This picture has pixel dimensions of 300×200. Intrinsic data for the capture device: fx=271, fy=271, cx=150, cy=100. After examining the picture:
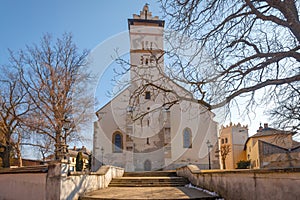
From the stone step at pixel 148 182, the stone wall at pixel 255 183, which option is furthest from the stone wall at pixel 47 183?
the stone wall at pixel 255 183

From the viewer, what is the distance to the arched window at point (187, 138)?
29.7 m

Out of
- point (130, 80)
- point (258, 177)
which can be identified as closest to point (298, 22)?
point (258, 177)

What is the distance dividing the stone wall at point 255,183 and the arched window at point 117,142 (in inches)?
744

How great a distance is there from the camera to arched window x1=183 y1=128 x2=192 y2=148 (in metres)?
29.7

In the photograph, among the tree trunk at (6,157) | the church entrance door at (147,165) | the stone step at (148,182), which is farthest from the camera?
the church entrance door at (147,165)

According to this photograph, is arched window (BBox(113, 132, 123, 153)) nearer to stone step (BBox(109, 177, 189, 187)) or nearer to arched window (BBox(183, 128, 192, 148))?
arched window (BBox(183, 128, 192, 148))

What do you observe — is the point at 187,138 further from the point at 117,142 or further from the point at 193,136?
the point at 117,142

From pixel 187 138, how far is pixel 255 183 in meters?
22.9

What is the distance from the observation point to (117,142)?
30.1 metres

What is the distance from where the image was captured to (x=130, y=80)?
397 inches

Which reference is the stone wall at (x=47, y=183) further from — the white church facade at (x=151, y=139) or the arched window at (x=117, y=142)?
the arched window at (x=117, y=142)

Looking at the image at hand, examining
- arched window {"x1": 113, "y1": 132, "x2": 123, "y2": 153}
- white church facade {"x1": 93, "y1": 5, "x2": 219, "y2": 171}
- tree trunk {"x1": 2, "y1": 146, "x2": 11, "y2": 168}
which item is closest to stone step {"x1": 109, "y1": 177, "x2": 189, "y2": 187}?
tree trunk {"x1": 2, "y1": 146, "x2": 11, "y2": 168}

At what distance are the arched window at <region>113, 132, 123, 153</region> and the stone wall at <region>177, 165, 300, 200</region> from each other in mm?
18889

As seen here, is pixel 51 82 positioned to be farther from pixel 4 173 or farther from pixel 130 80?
pixel 130 80
